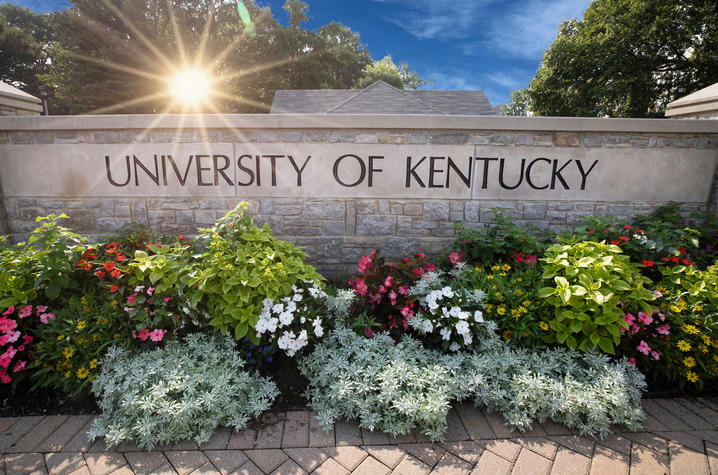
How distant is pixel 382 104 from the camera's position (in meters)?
10.2

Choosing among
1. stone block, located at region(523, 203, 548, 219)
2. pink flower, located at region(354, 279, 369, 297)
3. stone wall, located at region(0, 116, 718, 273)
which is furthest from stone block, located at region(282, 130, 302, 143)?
stone block, located at region(523, 203, 548, 219)

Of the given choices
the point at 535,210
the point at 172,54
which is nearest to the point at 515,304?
the point at 535,210

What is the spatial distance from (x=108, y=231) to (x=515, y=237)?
4.72 meters

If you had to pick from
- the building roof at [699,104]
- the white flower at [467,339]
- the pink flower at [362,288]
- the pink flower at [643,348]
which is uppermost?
the building roof at [699,104]

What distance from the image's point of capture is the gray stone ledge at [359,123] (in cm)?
395

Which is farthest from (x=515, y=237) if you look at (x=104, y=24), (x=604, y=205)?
(x=104, y=24)

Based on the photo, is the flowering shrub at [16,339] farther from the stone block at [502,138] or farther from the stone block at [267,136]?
the stone block at [502,138]

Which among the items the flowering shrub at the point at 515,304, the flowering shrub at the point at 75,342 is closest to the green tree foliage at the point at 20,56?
the flowering shrub at the point at 75,342

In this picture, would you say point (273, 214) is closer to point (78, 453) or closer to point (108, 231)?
point (108, 231)

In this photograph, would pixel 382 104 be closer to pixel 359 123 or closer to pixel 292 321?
pixel 359 123

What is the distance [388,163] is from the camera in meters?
4.12

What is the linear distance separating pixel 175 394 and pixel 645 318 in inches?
136

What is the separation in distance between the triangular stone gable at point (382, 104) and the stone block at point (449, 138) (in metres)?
5.99

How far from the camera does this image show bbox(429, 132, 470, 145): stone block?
13.3 ft
